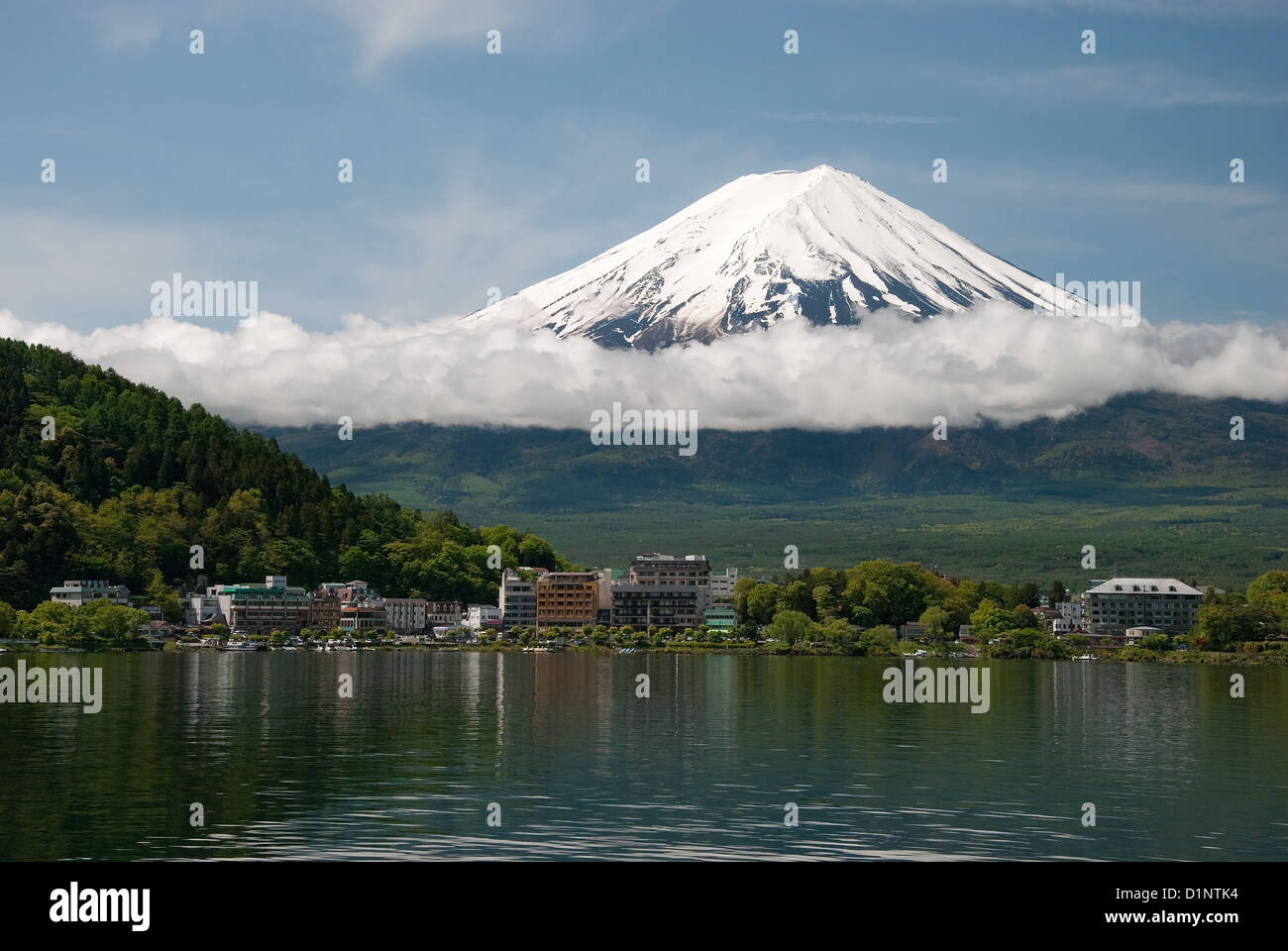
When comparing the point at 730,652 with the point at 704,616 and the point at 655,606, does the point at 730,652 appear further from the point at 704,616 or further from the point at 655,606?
the point at 655,606

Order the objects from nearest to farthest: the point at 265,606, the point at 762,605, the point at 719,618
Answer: the point at 265,606
the point at 762,605
the point at 719,618

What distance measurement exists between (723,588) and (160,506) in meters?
57.9

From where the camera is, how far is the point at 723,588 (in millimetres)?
159250

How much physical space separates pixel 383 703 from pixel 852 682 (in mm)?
27774

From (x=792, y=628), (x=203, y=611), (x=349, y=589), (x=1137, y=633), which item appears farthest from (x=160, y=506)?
(x=1137, y=633)

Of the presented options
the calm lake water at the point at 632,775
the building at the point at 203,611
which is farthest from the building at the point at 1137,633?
the building at the point at 203,611

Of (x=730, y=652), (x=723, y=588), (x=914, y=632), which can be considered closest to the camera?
(x=730, y=652)

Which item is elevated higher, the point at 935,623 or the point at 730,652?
the point at 935,623

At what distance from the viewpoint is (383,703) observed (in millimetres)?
58719

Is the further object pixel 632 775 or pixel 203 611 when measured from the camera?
pixel 203 611
